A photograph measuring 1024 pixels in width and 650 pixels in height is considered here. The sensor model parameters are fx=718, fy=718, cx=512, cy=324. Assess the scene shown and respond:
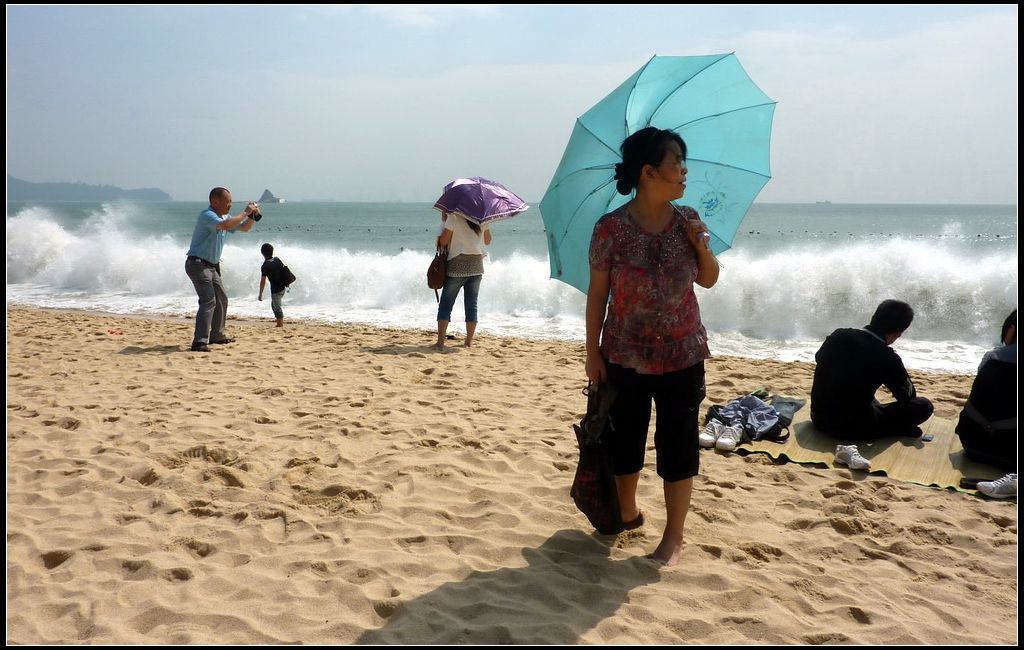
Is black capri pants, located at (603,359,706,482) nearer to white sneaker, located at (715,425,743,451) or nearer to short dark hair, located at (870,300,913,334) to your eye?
white sneaker, located at (715,425,743,451)

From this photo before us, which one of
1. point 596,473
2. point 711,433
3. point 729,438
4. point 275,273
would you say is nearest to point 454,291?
point 275,273

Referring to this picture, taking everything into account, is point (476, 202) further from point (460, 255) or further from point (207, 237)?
point (207, 237)

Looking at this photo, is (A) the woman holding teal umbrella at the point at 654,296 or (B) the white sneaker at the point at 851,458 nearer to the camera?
(A) the woman holding teal umbrella at the point at 654,296

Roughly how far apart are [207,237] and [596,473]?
633cm

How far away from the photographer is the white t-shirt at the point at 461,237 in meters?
7.86

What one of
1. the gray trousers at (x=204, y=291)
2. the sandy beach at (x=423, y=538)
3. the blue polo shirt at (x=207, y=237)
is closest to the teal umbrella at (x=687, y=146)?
the sandy beach at (x=423, y=538)

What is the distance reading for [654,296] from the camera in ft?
9.52

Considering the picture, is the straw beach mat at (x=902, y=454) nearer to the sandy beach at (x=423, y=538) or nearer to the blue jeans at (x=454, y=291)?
the sandy beach at (x=423, y=538)

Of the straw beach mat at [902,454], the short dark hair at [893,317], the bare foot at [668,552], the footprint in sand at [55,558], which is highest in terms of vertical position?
the short dark hair at [893,317]

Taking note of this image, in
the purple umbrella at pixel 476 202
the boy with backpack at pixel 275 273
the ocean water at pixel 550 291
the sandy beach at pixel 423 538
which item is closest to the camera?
the sandy beach at pixel 423 538

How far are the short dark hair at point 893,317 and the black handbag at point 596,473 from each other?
2597mm

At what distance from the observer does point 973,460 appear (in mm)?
4559

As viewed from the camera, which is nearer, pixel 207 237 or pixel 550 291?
pixel 207 237

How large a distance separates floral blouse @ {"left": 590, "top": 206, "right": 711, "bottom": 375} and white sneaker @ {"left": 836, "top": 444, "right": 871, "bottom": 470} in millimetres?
2151
